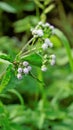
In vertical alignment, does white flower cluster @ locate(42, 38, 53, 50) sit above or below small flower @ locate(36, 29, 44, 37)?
below

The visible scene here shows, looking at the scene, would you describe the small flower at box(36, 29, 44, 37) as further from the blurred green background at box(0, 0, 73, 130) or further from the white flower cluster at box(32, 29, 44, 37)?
the blurred green background at box(0, 0, 73, 130)

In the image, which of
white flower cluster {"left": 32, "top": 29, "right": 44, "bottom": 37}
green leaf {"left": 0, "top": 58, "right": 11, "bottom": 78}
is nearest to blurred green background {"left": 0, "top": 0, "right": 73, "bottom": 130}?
green leaf {"left": 0, "top": 58, "right": 11, "bottom": 78}

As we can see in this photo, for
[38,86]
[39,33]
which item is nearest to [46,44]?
[39,33]

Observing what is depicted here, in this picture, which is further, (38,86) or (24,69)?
(38,86)

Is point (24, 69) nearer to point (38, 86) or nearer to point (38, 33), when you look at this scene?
point (38, 33)

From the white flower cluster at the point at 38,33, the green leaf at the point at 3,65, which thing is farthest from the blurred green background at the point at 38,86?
the white flower cluster at the point at 38,33

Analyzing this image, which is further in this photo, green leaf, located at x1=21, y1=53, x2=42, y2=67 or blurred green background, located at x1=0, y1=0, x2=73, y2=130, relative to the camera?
blurred green background, located at x1=0, y1=0, x2=73, y2=130

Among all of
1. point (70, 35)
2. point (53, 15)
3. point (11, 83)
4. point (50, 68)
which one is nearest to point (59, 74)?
point (50, 68)

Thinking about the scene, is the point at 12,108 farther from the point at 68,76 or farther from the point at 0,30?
the point at 0,30
